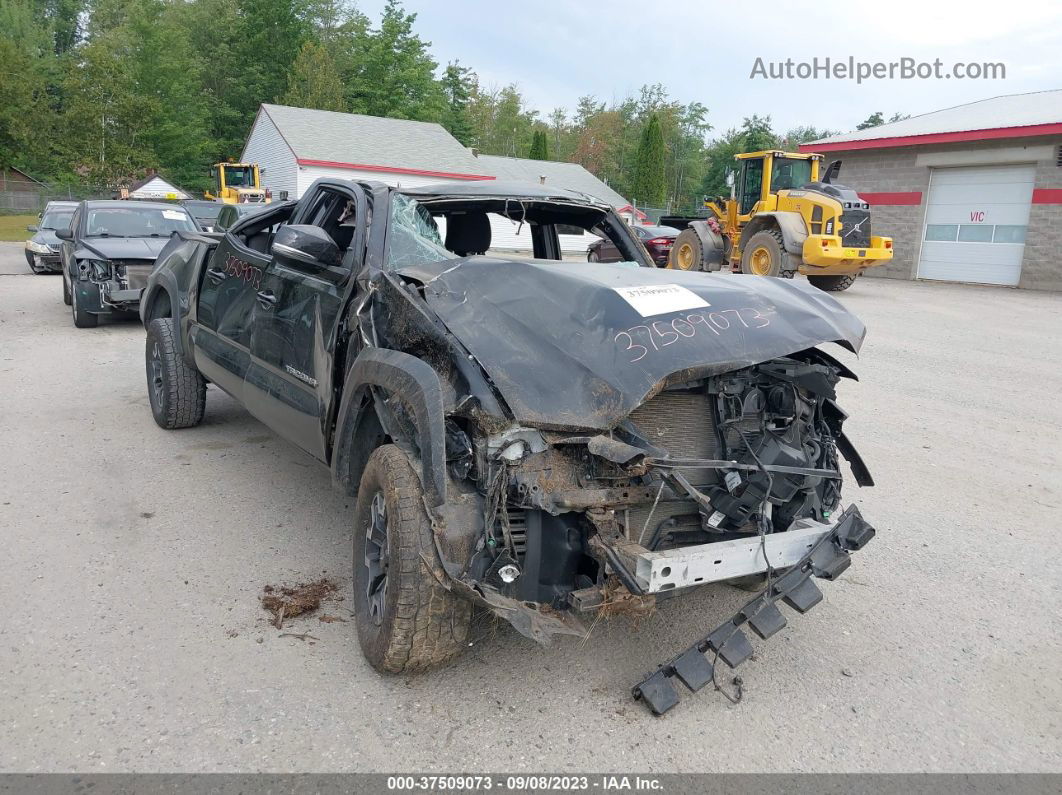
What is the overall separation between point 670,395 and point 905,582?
6.24 feet

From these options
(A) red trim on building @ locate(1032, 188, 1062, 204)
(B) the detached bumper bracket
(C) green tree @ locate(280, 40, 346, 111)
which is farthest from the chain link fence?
(B) the detached bumper bracket

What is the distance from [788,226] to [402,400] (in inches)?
599

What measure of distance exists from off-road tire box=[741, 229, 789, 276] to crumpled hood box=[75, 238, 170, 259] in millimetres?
11199

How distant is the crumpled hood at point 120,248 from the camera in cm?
1062

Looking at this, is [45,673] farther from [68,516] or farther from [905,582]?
[905,582]

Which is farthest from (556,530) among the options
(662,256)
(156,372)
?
→ (662,256)

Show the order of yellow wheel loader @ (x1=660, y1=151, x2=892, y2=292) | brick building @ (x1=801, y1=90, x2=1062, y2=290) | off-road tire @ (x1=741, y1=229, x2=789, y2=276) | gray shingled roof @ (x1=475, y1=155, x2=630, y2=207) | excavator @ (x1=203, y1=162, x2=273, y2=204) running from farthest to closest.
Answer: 1. gray shingled roof @ (x1=475, y1=155, x2=630, y2=207)
2. excavator @ (x1=203, y1=162, x2=273, y2=204)
3. brick building @ (x1=801, y1=90, x2=1062, y2=290)
4. off-road tire @ (x1=741, y1=229, x2=789, y2=276)
5. yellow wheel loader @ (x1=660, y1=151, x2=892, y2=292)

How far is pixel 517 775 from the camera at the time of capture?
8.57 feet

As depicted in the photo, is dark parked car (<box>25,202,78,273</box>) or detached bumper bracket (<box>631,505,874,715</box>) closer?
detached bumper bracket (<box>631,505,874,715</box>)

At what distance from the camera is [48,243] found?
18.1m

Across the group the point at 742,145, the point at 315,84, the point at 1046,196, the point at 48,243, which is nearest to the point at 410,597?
Answer: the point at 48,243

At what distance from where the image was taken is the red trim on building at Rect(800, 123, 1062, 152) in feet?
69.2

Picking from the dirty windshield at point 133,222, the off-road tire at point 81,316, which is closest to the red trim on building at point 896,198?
the dirty windshield at point 133,222

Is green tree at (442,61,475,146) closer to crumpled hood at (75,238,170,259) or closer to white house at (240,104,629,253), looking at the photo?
white house at (240,104,629,253)
